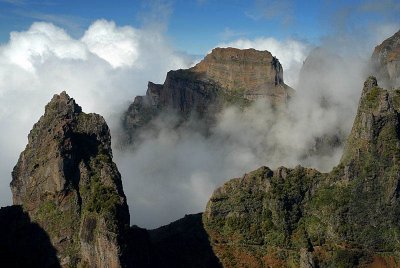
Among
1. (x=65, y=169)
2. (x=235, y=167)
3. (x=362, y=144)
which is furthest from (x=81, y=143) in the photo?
(x=235, y=167)

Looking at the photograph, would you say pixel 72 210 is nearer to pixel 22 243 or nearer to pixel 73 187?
pixel 73 187

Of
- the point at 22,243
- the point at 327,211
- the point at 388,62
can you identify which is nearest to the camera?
the point at 22,243

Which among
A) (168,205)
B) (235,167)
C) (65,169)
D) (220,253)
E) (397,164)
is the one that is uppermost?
(235,167)

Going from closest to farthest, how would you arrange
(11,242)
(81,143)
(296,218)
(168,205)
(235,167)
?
1. (11,242)
2. (81,143)
3. (296,218)
4. (168,205)
5. (235,167)

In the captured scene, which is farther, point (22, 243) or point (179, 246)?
point (179, 246)

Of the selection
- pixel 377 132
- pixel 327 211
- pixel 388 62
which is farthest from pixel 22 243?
pixel 388 62

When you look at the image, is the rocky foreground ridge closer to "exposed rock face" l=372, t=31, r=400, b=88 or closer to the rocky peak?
the rocky peak

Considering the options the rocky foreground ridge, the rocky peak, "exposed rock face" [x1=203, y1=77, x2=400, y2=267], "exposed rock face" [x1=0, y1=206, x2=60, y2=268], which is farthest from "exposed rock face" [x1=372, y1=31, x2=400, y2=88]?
"exposed rock face" [x1=0, y1=206, x2=60, y2=268]

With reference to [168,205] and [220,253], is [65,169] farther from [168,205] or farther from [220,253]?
[168,205]
